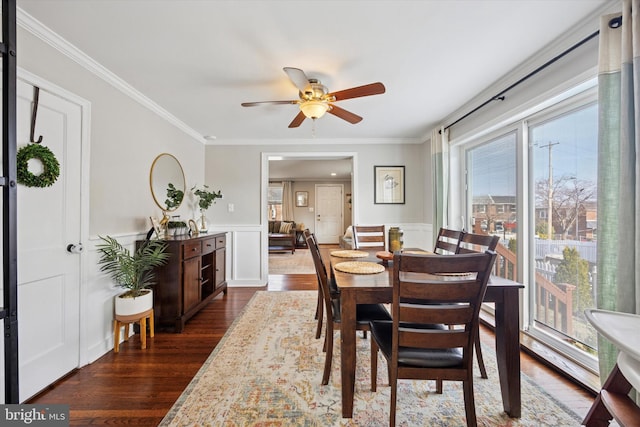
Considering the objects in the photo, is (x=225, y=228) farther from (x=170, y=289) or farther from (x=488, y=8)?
(x=488, y=8)

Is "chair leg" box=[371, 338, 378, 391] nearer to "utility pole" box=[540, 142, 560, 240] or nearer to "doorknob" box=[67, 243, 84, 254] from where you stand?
"utility pole" box=[540, 142, 560, 240]

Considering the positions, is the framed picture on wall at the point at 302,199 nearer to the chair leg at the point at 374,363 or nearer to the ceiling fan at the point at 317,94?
the ceiling fan at the point at 317,94

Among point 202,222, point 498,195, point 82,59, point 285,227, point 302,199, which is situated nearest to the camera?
point 82,59

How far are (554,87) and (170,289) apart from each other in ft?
12.0

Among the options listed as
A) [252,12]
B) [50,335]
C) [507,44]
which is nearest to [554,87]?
[507,44]

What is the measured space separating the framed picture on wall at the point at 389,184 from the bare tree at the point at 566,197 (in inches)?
84.7

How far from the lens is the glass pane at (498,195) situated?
2.59 metres

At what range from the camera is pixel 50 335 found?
1.77 meters

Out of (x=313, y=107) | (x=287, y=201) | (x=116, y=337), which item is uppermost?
(x=313, y=107)

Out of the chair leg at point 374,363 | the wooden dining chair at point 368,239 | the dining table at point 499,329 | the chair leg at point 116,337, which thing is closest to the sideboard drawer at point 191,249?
the chair leg at point 116,337

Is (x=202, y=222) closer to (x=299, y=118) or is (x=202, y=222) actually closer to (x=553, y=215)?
(x=299, y=118)

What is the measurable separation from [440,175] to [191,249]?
315 cm

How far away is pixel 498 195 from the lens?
278 centimetres

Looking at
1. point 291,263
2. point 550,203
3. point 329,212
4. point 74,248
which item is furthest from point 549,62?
point 329,212
